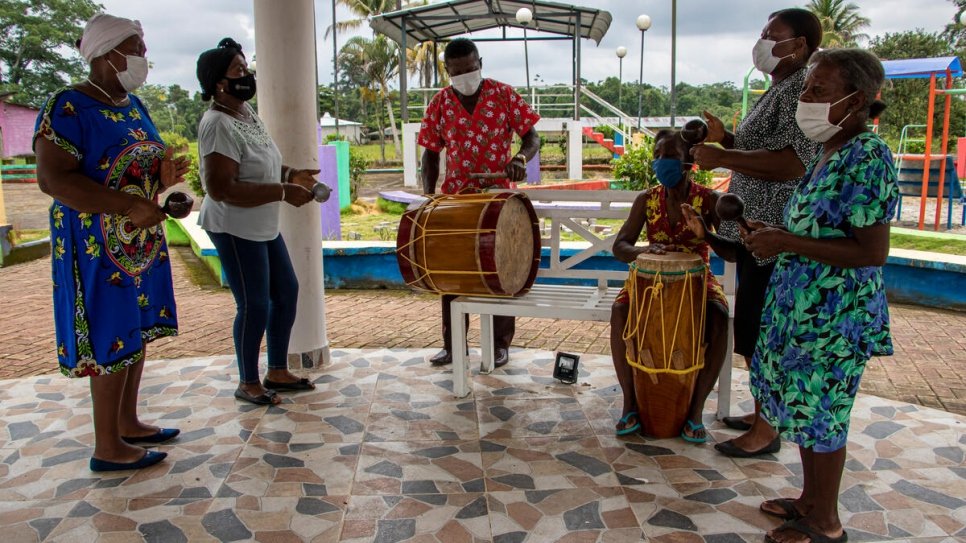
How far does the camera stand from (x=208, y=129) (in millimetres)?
3447

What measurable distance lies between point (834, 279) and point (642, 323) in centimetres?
104

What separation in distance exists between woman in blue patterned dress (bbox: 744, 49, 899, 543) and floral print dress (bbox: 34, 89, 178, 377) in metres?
2.39

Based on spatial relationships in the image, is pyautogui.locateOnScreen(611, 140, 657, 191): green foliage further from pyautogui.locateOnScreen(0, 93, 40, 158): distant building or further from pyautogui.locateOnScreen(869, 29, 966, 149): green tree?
pyautogui.locateOnScreen(0, 93, 40, 158): distant building

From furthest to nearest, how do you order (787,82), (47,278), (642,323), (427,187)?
1. (47,278)
2. (427,187)
3. (642,323)
4. (787,82)

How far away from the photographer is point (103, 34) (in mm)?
2916

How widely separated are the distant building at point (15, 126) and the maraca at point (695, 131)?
2992 cm

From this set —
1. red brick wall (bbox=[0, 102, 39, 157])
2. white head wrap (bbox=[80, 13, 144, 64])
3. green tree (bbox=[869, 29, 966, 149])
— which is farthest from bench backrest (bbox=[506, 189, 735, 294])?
red brick wall (bbox=[0, 102, 39, 157])

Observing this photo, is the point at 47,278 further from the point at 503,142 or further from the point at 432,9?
the point at 432,9

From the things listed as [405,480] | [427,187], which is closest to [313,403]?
[405,480]

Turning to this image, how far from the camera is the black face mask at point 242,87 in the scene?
3.50 meters

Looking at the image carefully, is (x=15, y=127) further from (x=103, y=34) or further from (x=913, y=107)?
(x=913, y=107)

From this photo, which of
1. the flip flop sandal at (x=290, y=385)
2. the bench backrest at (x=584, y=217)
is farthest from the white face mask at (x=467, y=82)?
the flip flop sandal at (x=290, y=385)

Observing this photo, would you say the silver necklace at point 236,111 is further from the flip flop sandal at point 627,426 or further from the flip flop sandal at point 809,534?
the flip flop sandal at point 809,534

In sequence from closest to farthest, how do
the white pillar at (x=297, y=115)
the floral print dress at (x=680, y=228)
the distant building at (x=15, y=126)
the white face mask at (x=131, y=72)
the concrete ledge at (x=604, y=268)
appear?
the white face mask at (x=131, y=72) < the floral print dress at (x=680, y=228) < the white pillar at (x=297, y=115) < the concrete ledge at (x=604, y=268) < the distant building at (x=15, y=126)
